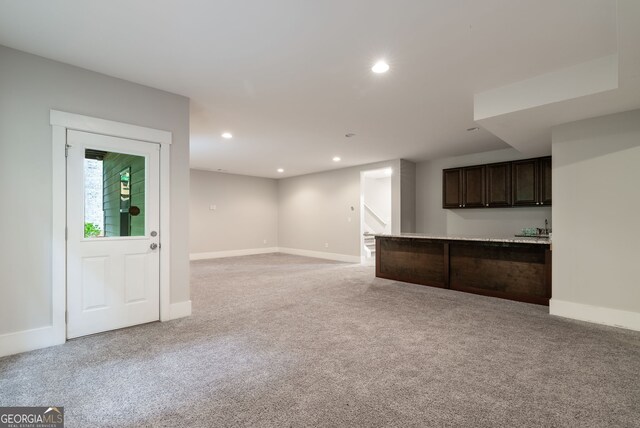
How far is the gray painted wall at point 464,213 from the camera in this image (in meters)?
5.90

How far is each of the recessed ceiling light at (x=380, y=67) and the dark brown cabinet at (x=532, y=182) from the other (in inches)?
161

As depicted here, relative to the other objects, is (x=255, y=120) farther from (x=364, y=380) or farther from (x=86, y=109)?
(x=364, y=380)

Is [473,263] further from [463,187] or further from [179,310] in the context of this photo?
[179,310]

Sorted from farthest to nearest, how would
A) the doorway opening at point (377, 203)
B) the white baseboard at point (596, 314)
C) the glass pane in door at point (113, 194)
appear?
the doorway opening at point (377, 203) < the white baseboard at point (596, 314) < the glass pane in door at point (113, 194)

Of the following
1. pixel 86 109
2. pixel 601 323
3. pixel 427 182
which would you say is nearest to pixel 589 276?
pixel 601 323

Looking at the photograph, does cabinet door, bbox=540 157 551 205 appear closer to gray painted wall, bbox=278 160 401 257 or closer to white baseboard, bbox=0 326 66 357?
gray painted wall, bbox=278 160 401 257

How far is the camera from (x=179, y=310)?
138 inches

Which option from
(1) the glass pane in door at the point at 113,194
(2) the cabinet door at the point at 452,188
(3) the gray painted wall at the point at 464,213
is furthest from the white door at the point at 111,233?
(3) the gray painted wall at the point at 464,213

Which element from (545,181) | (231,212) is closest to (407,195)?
(545,181)

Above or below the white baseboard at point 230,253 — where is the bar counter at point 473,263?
above

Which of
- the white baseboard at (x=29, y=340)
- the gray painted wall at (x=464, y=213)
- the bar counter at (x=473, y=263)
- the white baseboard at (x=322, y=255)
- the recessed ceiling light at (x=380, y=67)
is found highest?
the recessed ceiling light at (x=380, y=67)

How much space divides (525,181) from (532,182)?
0.36 ft

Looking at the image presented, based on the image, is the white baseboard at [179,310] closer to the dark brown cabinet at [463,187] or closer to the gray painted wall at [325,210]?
the gray painted wall at [325,210]

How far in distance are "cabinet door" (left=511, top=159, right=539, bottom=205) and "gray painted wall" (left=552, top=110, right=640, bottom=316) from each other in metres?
1.95
